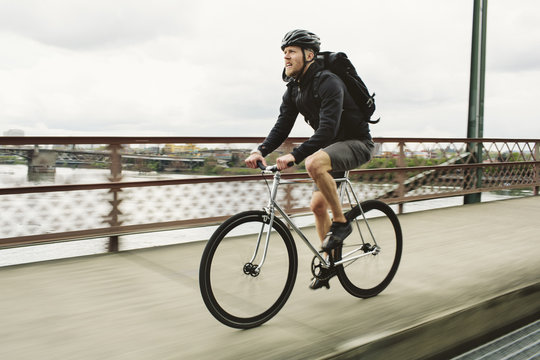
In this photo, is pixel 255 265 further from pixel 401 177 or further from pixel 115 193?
pixel 401 177

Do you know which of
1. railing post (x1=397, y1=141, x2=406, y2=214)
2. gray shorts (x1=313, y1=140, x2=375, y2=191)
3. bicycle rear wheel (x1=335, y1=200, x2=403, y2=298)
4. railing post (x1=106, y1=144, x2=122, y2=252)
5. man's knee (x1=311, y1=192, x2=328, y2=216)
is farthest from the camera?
railing post (x1=397, y1=141, x2=406, y2=214)

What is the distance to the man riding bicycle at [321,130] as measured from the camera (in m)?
3.33

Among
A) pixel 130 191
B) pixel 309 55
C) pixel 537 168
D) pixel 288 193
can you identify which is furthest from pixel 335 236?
pixel 537 168

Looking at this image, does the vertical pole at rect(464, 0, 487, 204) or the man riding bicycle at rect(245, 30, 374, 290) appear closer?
the man riding bicycle at rect(245, 30, 374, 290)

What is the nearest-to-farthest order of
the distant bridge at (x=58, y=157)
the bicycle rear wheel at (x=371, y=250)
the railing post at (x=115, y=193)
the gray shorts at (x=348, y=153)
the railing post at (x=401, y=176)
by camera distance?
the gray shorts at (x=348, y=153)
the bicycle rear wheel at (x=371, y=250)
the distant bridge at (x=58, y=157)
the railing post at (x=115, y=193)
the railing post at (x=401, y=176)

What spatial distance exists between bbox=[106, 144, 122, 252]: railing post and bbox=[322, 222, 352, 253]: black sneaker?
2.74m

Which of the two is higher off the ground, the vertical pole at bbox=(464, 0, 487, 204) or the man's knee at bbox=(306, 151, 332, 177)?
the vertical pole at bbox=(464, 0, 487, 204)

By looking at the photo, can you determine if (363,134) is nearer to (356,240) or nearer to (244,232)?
(356,240)

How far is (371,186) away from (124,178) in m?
4.19

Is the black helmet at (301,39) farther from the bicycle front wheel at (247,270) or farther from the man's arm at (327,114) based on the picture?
the bicycle front wheel at (247,270)

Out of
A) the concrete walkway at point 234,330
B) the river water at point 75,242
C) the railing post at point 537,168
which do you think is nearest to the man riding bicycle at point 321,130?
the concrete walkway at point 234,330

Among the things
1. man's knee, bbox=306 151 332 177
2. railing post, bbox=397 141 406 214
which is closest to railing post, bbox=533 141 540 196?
railing post, bbox=397 141 406 214

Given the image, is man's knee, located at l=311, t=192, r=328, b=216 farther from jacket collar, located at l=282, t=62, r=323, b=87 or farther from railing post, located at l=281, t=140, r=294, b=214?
railing post, located at l=281, t=140, r=294, b=214

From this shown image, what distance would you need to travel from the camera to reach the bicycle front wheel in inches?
122
